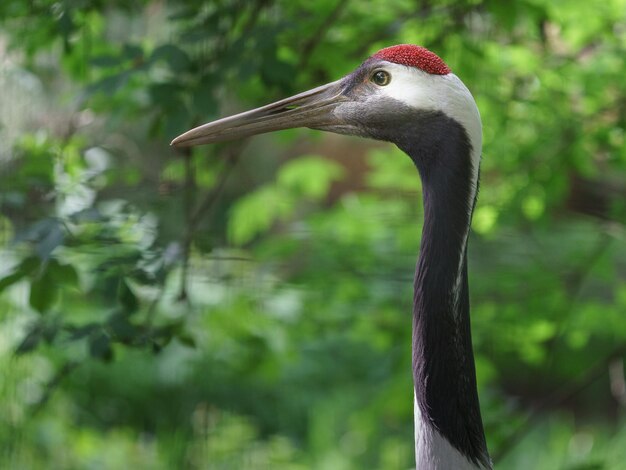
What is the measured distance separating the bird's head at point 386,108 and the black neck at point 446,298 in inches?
1.0

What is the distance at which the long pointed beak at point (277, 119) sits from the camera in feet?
6.92

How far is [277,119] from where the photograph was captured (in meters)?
2.13

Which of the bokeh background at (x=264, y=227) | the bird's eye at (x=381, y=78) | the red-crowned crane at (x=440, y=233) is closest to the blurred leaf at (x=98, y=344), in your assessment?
the bokeh background at (x=264, y=227)

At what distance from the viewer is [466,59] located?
11.7 feet

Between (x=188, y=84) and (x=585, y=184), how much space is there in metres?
2.14

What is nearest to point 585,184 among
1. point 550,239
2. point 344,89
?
point 550,239

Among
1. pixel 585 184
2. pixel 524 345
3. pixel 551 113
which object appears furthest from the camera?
pixel 585 184

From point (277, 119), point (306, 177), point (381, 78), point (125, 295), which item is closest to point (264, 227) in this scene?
point (306, 177)

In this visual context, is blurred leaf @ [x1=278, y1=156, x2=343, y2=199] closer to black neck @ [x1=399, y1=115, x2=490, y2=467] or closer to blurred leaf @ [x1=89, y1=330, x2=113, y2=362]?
blurred leaf @ [x1=89, y1=330, x2=113, y2=362]

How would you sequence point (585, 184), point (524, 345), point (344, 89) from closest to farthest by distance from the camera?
point (344, 89), point (524, 345), point (585, 184)

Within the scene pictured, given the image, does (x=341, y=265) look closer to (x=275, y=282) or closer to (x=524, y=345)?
(x=275, y=282)

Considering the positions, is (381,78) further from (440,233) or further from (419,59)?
(440,233)

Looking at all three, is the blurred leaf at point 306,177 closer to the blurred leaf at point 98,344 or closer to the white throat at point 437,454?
the blurred leaf at point 98,344

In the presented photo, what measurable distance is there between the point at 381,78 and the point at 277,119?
0.86 ft
